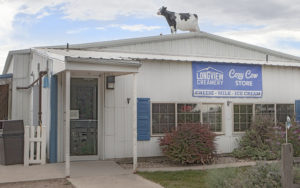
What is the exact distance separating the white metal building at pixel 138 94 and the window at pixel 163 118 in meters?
0.03

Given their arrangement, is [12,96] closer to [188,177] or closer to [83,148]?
[83,148]

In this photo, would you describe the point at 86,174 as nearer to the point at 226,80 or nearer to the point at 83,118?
the point at 83,118

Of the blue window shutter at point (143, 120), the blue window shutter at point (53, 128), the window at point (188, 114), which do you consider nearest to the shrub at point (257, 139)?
the window at point (188, 114)

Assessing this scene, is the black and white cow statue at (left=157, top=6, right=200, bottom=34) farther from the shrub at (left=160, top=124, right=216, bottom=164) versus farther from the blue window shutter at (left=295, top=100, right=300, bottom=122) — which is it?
the shrub at (left=160, top=124, right=216, bottom=164)

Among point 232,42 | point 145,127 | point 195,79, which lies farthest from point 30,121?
point 232,42

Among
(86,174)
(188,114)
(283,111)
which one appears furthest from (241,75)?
(86,174)

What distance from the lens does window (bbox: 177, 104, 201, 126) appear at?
442 inches

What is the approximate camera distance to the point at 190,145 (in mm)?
9984

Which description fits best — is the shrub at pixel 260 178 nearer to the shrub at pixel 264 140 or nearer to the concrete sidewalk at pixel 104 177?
the concrete sidewalk at pixel 104 177

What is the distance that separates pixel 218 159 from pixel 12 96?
742 centimetres

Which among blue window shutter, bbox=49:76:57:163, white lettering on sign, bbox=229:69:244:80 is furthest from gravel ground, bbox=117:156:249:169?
white lettering on sign, bbox=229:69:244:80

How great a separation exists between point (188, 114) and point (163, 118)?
82 cm

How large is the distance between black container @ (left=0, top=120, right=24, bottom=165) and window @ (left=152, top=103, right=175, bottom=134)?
364 cm

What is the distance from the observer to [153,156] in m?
10.8
